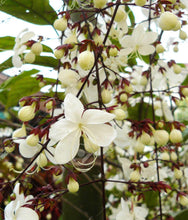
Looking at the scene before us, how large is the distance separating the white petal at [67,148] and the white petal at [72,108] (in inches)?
1.2

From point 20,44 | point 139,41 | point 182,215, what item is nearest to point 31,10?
point 20,44

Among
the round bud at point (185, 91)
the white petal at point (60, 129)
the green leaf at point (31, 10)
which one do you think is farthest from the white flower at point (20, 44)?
the round bud at point (185, 91)

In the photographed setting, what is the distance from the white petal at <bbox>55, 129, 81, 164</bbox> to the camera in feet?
1.36

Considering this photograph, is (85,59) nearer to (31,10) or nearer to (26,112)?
(26,112)

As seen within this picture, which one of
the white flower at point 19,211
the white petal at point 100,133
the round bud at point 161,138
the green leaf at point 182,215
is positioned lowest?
the green leaf at point 182,215

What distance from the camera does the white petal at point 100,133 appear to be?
42 cm

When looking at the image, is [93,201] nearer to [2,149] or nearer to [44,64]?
[2,149]

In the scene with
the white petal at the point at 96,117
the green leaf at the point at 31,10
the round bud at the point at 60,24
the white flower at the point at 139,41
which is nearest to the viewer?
the white petal at the point at 96,117

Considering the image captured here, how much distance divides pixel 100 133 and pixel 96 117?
33mm

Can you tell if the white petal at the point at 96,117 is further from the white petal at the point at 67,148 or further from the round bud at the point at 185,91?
the round bud at the point at 185,91

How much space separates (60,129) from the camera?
412 mm

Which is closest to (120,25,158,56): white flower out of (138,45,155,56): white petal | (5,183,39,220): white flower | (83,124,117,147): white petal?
(138,45,155,56): white petal

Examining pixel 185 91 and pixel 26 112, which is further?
pixel 185 91

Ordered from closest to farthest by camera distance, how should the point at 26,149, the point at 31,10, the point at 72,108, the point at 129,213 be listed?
the point at 72,108, the point at 26,149, the point at 129,213, the point at 31,10
